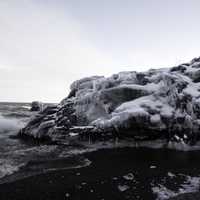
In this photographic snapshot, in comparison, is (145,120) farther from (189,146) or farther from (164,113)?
(189,146)

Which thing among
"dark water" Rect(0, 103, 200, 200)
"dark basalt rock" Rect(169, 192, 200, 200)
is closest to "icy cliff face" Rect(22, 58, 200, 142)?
"dark water" Rect(0, 103, 200, 200)

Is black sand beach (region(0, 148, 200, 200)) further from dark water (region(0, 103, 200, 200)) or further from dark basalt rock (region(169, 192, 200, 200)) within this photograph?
dark basalt rock (region(169, 192, 200, 200))

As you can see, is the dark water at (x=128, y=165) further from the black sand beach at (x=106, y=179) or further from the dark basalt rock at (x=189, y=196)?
the dark basalt rock at (x=189, y=196)

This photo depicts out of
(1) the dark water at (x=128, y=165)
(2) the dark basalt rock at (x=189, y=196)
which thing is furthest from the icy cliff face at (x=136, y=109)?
(2) the dark basalt rock at (x=189, y=196)

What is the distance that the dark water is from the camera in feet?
34.8

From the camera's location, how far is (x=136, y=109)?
19.1m

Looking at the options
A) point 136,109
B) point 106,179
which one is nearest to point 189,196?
point 106,179

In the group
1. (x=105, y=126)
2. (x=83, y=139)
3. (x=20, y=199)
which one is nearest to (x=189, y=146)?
(x=105, y=126)

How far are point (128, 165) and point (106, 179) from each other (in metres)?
2.72

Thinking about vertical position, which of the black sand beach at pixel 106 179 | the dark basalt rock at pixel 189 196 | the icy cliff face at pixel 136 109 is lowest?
the dark basalt rock at pixel 189 196

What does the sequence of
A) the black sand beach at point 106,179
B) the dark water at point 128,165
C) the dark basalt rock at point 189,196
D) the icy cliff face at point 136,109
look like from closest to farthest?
the dark basalt rock at point 189,196 → the black sand beach at point 106,179 → the dark water at point 128,165 → the icy cliff face at point 136,109

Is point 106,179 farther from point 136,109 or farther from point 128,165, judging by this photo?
point 136,109

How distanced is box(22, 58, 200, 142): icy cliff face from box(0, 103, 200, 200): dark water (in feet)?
6.12

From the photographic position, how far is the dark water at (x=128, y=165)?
10.6 m
